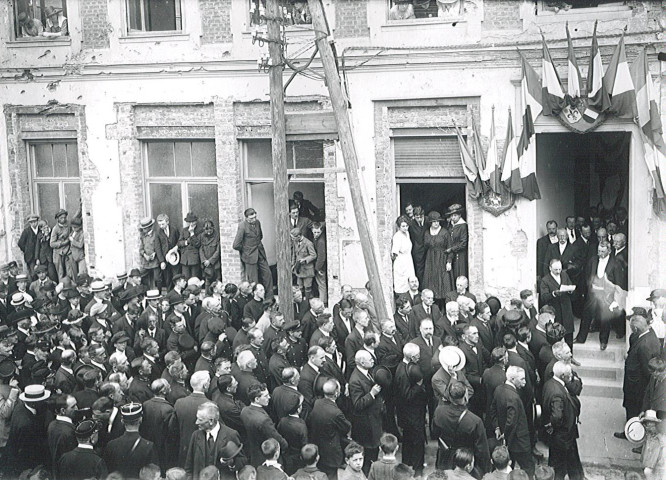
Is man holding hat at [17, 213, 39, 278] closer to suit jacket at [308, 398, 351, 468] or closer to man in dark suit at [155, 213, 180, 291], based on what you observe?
man in dark suit at [155, 213, 180, 291]

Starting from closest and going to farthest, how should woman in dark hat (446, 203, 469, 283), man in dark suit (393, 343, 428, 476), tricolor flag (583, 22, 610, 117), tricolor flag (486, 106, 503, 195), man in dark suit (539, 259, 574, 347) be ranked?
man in dark suit (393, 343, 428, 476)
tricolor flag (583, 22, 610, 117)
man in dark suit (539, 259, 574, 347)
tricolor flag (486, 106, 503, 195)
woman in dark hat (446, 203, 469, 283)

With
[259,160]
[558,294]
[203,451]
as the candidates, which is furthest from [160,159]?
[203,451]

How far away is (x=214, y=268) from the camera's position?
50.4 feet

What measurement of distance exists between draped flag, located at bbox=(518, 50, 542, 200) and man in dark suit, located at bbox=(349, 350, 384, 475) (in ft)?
17.8

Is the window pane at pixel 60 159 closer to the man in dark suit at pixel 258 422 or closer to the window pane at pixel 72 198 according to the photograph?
the window pane at pixel 72 198

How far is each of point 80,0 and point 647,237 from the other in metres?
11.3

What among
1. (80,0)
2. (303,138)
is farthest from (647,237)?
(80,0)

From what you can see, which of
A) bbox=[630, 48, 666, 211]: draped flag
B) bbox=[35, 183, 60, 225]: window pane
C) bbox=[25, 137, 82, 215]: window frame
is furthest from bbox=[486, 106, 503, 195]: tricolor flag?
bbox=[35, 183, 60, 225]: window pane

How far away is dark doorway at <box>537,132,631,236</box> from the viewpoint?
46.8ft

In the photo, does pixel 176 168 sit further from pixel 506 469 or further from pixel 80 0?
pixel 506 469

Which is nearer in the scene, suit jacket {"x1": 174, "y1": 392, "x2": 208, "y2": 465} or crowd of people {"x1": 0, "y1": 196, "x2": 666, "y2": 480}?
crowd of people {"x1": 0, "y1": 196, "x2": 666, "y2": 480}

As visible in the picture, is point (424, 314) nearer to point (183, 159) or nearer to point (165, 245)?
point (165, 245)

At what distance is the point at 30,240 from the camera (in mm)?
16438

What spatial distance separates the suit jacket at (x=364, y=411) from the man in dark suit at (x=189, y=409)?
164cm
